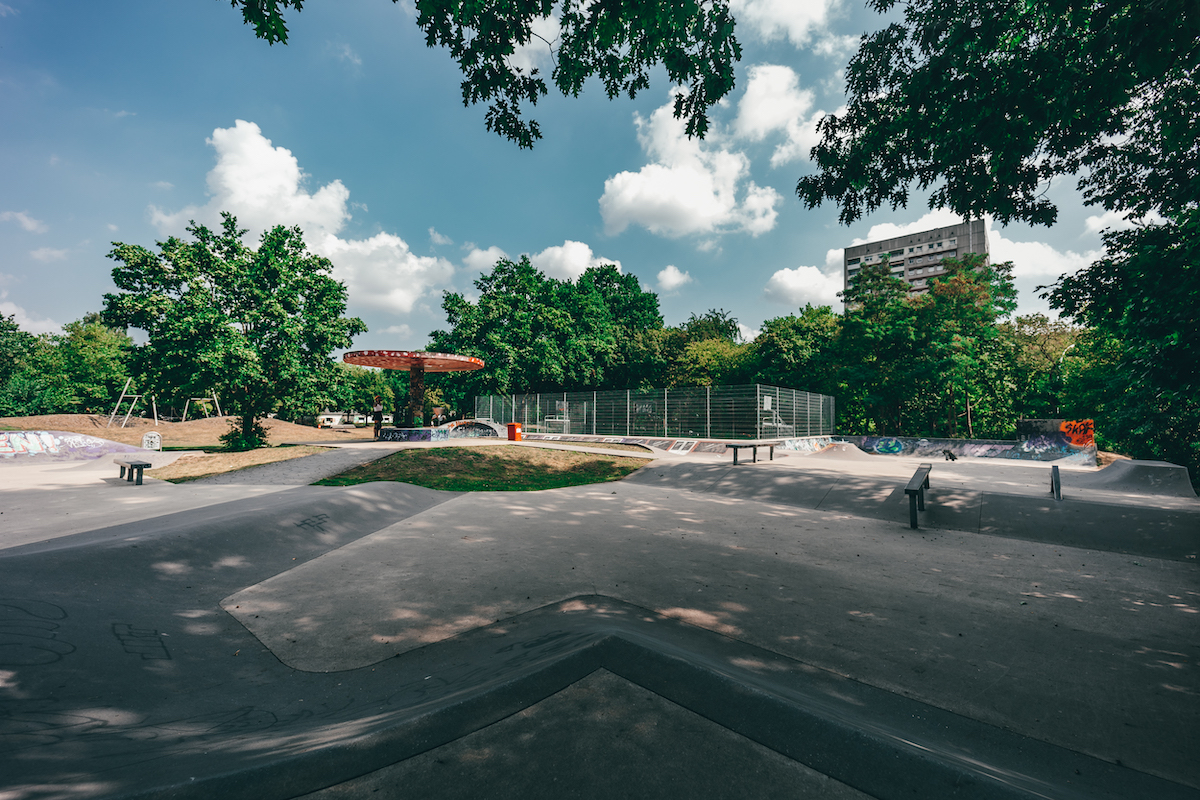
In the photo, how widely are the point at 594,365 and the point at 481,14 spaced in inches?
1184

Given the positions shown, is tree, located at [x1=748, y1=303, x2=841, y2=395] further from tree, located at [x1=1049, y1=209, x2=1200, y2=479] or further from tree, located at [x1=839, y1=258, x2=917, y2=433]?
tree, located at [x1=1049, y1=209, x2=1200, y2=479]

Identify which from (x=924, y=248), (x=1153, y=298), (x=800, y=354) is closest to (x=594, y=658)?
(x=1153, y=298)

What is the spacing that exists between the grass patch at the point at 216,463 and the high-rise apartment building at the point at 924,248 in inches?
2845

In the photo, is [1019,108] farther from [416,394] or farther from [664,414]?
[416,394]

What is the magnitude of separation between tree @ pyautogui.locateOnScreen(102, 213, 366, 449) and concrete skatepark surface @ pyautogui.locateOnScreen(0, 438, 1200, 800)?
1006cm

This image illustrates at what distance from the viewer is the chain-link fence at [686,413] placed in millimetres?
21234

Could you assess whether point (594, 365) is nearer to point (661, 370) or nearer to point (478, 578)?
point (661, 370)

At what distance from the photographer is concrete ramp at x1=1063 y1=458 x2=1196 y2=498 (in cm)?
1020

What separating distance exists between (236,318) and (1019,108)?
21.3m

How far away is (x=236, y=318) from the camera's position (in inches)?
656

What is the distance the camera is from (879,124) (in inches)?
294

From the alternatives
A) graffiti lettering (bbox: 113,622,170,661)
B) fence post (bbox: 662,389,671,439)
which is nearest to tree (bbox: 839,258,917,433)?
fence post (bbox: 662,389,671,439)

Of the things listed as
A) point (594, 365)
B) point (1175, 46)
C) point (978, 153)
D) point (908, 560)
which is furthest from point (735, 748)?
point (594, 365)

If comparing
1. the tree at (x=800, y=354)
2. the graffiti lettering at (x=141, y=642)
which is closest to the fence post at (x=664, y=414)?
the tree at (x=800, y=354)
